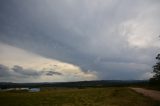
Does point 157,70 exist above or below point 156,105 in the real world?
above

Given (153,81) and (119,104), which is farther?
(153,81)

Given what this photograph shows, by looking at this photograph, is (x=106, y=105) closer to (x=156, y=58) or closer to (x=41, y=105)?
(x=41, y=105)

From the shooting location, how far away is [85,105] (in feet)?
122

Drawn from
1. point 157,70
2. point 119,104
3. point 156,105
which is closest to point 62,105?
point 119,104

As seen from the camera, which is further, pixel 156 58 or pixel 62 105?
pixel 156 58

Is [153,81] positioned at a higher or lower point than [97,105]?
higher

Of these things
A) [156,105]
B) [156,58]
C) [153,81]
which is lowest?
[156,105]

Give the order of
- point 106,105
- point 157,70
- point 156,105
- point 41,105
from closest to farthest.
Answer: point 156,105, point 106,105, point 41,105, point 157,70

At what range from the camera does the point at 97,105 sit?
36750mm

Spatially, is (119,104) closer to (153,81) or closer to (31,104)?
(31,104)

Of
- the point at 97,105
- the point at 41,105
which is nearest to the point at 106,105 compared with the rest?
the point at 97,105

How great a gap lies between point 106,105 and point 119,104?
2.18 metres

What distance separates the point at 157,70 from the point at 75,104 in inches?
1540

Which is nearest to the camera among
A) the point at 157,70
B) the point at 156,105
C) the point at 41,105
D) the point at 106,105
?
the point at 156,105
